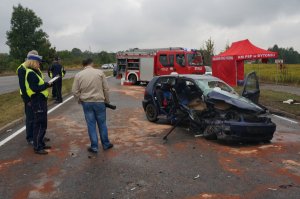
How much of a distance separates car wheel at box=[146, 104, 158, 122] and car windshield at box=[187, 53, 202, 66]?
547 inches

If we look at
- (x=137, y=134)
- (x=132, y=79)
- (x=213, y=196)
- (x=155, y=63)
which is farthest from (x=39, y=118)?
(x=132, y=79)

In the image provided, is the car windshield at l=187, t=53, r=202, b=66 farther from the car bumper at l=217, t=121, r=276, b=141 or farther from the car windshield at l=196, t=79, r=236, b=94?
the car bumper at l=217, t=121, r=276, b=141

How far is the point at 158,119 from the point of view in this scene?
10945mm

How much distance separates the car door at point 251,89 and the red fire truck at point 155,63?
48.1 ft

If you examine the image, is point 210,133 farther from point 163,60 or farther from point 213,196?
point 163,60

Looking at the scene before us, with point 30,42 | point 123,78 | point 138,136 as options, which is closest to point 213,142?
point 138,136

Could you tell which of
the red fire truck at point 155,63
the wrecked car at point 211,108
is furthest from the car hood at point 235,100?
the red fire truck at point 155,63

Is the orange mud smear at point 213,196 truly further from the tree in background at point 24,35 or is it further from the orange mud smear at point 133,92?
the tree in background at point 24,35

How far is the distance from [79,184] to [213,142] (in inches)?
142

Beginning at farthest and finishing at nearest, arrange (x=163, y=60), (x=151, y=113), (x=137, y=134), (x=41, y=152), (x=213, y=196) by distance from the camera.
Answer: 1. (x=163, y=60)
2. (x=151, y=113)
3. (x=137, y=134)
4. (x=41, y=152)
5. (x=213, y=196)

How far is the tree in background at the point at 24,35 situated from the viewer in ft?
276

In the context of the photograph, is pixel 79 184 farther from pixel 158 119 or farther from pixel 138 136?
pixel 158 119

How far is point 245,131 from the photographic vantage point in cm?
774

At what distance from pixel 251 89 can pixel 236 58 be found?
16201mm
